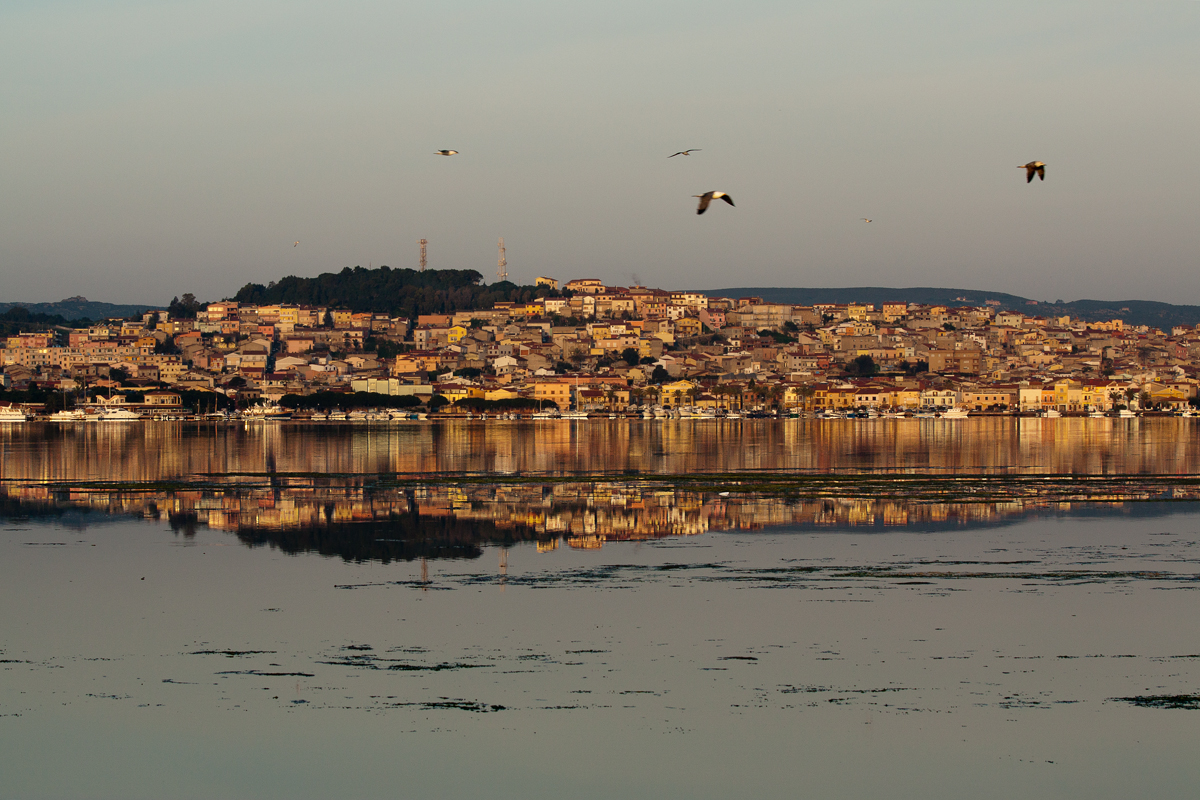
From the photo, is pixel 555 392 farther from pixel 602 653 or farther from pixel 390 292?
pixel 602 653

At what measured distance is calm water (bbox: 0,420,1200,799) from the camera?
6.24 metres

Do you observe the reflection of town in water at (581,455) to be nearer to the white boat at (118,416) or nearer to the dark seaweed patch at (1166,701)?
the dark seaweed patch at (1166,701)

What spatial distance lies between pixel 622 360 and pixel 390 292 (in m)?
37.3

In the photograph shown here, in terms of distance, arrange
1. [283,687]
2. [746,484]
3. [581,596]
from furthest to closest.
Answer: [746,484], [581,596], [283,687]

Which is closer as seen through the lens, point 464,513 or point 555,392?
point 464,513

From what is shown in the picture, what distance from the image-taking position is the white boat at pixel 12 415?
65.7m

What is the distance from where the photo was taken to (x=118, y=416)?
229 feet

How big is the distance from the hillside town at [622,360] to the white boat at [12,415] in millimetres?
3030

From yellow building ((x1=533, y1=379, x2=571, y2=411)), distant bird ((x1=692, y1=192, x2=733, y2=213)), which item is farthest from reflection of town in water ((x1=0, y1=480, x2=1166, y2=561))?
yellow building ((x1=533, y1=379, x2=571, y2=411))

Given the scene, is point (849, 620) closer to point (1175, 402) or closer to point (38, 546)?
point (38, 546)

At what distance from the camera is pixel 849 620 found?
903cm

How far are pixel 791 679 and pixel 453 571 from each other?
174 inches

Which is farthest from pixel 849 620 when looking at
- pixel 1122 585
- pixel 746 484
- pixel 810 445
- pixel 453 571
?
pixel 810 445

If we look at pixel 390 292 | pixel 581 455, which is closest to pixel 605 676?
pixel 581 455
